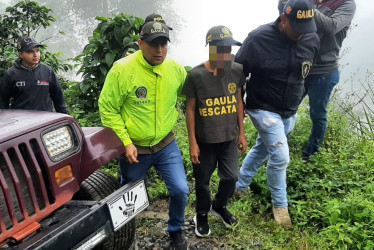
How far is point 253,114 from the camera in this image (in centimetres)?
298

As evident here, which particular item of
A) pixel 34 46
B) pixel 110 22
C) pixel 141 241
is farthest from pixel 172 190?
pixel 110 22

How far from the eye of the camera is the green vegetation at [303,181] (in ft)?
8.88

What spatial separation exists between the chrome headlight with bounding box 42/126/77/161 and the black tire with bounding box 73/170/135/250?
43 cm

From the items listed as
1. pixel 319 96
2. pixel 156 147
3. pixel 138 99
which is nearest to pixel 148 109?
pixel 138 99

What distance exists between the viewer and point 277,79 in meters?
2.84

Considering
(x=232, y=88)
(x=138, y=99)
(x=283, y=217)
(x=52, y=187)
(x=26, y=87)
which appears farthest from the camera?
(x=26, y=87)

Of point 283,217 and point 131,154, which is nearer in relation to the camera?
point 131,154

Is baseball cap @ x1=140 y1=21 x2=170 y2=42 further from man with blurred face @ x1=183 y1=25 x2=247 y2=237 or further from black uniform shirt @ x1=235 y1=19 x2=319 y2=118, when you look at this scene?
black uniform shirt @ x1=235 y1=19 x2=319 y2=118

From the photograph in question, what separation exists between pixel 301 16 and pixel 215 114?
105 centimetres

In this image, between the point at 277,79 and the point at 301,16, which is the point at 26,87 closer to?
the point at 277,79

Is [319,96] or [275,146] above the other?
[319,96]

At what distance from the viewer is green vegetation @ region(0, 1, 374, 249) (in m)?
2.71

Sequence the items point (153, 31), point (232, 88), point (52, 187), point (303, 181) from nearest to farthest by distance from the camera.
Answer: point (52, 187) < point (153, 31) < point (232, 88) < point (303, 181)

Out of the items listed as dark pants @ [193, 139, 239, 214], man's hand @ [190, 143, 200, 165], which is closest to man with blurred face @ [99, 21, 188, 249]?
man's hand @ [190, 143, 200, 165]
